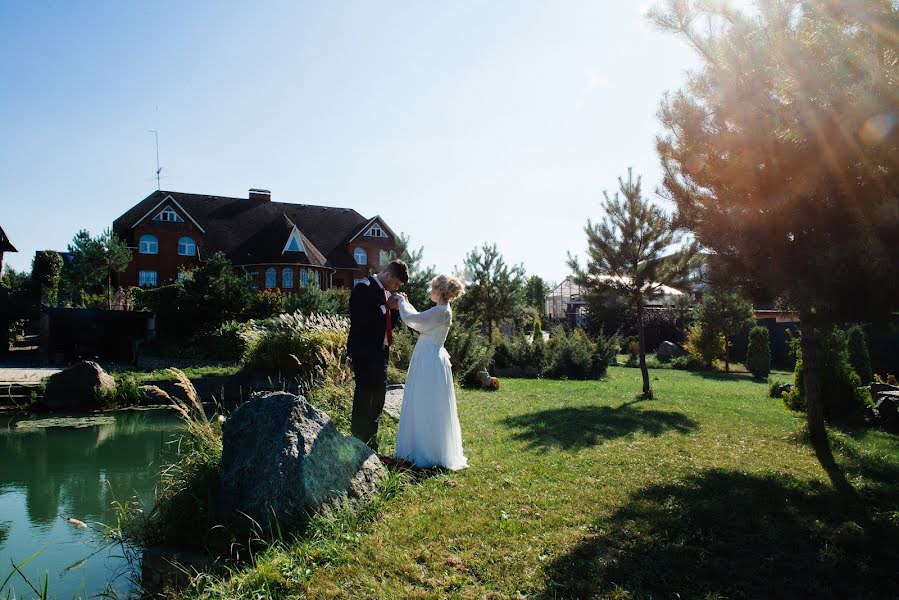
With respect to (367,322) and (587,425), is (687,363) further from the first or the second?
(367,322)

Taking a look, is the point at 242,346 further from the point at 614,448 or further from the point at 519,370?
the point at 614,448

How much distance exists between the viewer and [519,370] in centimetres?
1841

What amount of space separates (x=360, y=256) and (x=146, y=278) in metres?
12.9

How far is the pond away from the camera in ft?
15.9

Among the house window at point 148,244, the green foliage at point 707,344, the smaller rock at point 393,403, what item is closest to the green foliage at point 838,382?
the smaller rock at point 393,403

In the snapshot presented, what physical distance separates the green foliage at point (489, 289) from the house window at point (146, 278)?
852 inches

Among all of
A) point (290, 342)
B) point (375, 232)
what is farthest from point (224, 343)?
point (375, 232)

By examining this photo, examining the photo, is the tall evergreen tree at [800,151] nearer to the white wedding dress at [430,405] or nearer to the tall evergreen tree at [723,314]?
the white wedding dress at [430,405]

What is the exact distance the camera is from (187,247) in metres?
35.1

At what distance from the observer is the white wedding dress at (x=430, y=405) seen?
5902mm

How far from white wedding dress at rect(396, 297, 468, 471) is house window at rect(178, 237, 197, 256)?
108 ft

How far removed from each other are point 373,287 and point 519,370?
1290cm

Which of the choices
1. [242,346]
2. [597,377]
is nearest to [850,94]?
[597,377]

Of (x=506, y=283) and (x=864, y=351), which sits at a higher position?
(x=506, y=283)
